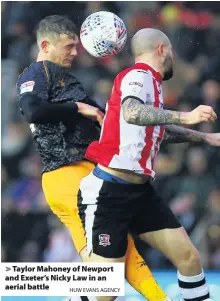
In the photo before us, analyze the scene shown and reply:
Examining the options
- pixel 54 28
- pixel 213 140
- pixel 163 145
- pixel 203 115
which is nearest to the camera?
pixel 203 115

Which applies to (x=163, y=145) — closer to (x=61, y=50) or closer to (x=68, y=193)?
(x=61, y=50)

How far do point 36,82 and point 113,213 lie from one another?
0.72 meters

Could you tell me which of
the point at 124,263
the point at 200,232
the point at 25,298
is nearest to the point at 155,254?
the point at 200,232

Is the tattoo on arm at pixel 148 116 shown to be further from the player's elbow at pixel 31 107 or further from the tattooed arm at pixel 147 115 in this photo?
the player's elbow at pixel 31 107

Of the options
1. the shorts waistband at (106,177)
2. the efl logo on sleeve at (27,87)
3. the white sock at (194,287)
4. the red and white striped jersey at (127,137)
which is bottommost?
the white sock at (194,287)

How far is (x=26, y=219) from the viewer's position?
19.2 ft

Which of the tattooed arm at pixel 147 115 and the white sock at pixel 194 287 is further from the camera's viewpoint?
the white sock at pixel 194 287

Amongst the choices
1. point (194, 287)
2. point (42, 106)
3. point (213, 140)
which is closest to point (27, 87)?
point (42, 106)

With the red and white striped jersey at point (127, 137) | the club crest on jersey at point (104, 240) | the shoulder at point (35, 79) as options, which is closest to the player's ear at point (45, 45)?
the shoulder at point (35, 79)

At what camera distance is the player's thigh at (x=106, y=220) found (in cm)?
379

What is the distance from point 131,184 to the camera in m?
3.84

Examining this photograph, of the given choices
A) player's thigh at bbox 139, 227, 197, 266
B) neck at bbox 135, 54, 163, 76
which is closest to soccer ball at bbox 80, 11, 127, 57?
neck at bbox 135, 54, 163, 76

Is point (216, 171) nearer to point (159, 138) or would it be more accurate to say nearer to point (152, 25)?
point (152, 25)

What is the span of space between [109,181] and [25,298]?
1209 mm
